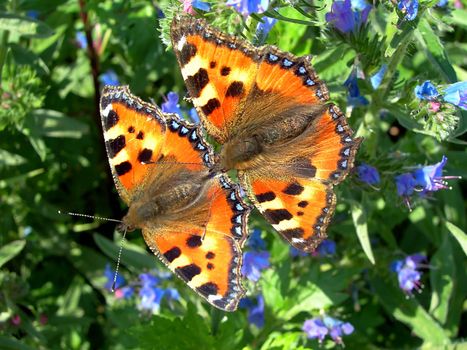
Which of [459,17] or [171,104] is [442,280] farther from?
[171,104]

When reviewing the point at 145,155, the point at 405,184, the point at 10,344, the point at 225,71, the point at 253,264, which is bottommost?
the point at 10,344

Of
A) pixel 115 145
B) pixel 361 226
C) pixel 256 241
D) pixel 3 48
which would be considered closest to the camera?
pixel 115 145

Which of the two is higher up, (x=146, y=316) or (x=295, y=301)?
(x=295, y=301)

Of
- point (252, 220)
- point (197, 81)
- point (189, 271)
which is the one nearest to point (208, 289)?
point (189, 271)

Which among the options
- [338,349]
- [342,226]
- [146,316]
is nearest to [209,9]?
[342,226]

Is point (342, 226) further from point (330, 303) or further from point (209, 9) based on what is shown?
point (209, 9)

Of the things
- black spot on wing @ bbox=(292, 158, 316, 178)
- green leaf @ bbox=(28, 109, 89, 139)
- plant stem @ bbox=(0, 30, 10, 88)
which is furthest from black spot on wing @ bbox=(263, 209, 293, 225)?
plant stem @ bbox=(0, 30, 10, 88)

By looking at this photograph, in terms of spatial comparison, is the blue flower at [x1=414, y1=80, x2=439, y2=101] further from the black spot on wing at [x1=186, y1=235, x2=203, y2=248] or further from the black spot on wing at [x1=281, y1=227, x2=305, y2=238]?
the black spot on wing at [x1=186, y1=235, x2=203, y2=248]
